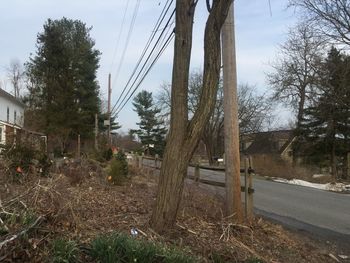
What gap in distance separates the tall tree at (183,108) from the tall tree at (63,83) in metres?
45.6

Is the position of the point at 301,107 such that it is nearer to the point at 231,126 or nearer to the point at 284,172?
the point at 284,172

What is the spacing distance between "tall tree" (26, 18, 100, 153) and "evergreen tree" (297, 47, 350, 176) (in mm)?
23477

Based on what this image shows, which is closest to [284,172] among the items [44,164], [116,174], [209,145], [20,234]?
[116,174]

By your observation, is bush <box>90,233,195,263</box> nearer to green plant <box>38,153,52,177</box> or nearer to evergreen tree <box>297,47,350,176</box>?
green plant <box>38,153,52,177</box>

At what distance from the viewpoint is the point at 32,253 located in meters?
5.59

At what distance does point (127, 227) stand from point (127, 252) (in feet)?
4.76

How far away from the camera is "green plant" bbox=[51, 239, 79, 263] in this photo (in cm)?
552

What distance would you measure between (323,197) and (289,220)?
7551 mm

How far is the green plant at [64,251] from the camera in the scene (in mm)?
5515

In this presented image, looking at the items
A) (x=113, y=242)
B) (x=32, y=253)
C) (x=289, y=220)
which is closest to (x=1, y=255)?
(x=32, y=253)

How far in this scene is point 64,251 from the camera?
5652 mm

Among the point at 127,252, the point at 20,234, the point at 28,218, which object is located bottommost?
the point at 127,252

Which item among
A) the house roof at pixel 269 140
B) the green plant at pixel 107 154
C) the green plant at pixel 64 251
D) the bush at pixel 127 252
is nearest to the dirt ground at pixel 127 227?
the green plant at pixel 64 251

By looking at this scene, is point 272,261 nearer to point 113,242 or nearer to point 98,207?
point 113,242
